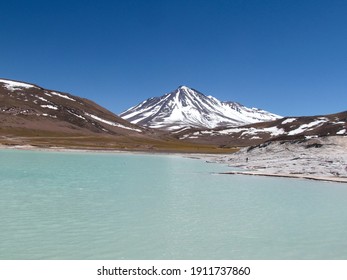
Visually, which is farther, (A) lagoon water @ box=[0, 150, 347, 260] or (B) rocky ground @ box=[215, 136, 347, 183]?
(B) rocky ground @ box=[215, 136, 347, 183]

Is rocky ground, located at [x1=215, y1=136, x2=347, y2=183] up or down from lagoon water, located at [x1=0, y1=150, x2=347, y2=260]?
up

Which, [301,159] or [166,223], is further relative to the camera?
[301,159]

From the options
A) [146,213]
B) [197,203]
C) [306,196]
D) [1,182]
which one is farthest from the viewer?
[1,182]
